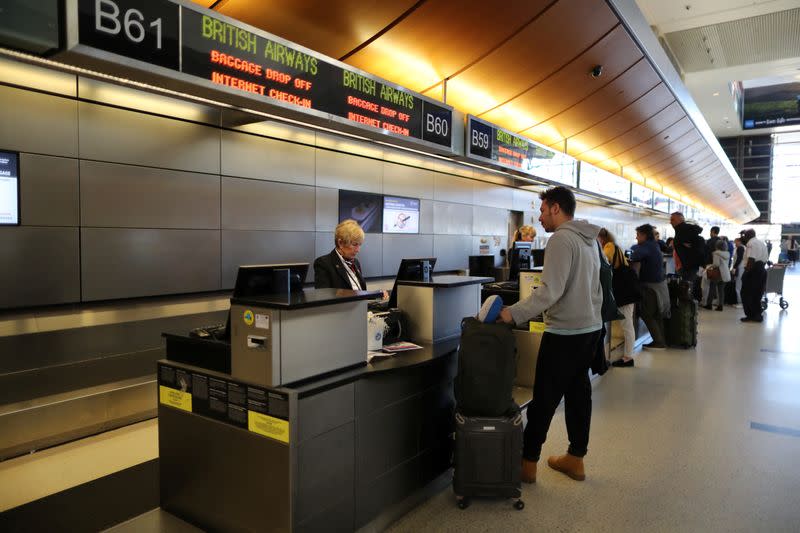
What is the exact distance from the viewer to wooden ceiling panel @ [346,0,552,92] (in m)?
4.99

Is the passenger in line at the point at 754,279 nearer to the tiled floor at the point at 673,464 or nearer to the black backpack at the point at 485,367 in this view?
the tiled floor at the point at 673,464

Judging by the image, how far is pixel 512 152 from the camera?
287 inches

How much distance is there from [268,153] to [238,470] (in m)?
3.89

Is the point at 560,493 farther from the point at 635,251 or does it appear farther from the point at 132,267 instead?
the point at 635,251

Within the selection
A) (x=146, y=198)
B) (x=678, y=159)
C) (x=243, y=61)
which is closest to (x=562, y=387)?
(x=243, y=61)

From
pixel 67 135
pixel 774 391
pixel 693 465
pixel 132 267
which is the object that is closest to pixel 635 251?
pixel 774 391

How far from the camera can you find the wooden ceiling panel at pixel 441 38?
4.99 m

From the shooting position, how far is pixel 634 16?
6.19 meters

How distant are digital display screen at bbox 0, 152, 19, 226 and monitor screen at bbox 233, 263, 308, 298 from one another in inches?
93.8

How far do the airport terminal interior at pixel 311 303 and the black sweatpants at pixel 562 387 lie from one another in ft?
0.16

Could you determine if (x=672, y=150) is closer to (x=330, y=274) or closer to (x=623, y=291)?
(x=623, y=291)

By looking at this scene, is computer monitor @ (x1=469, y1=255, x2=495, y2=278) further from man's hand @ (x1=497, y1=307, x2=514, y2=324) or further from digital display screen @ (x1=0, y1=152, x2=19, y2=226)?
digital display screen @ (x1=0, y1=152, x2=19, y2=226)

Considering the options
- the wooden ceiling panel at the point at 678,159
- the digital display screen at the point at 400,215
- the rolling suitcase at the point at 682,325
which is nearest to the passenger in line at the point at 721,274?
the wooden ceiling panel at the point at 678,159

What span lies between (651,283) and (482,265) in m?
2.44
